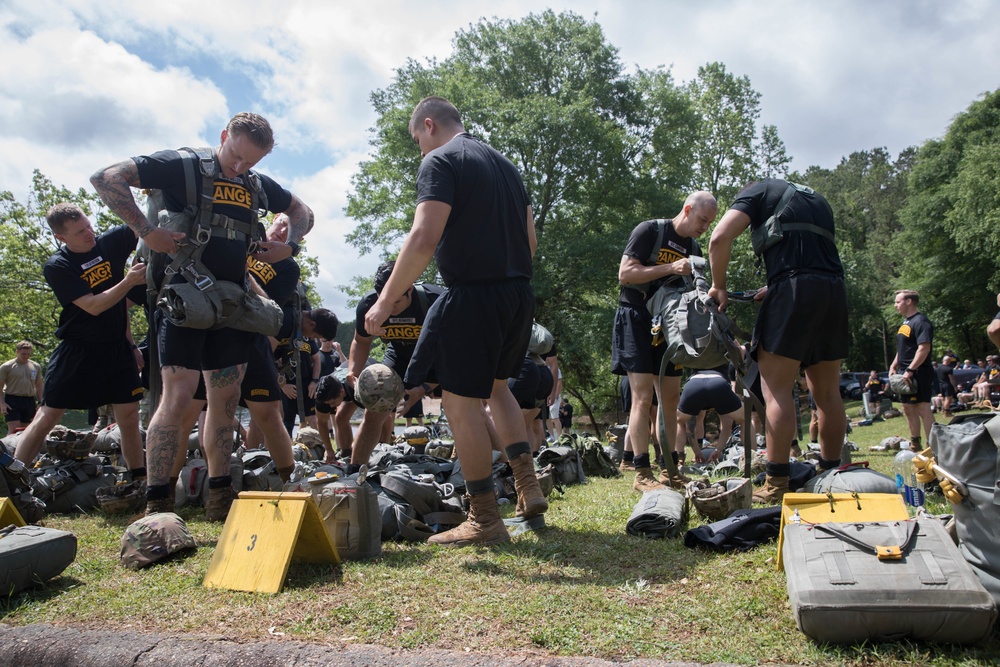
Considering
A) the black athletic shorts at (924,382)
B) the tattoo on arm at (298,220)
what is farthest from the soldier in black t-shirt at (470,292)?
the black athletic shorts at (924,382)

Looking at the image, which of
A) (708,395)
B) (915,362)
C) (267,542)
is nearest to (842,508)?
(267,542)

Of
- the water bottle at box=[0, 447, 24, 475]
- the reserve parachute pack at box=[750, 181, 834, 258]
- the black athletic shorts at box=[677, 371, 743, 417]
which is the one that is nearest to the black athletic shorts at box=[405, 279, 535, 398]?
the reserve parachute pack at box=[750, 181, 834, 258]

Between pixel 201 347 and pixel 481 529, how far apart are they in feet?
6.71

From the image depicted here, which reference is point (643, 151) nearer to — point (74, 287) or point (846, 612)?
point (74, 287)

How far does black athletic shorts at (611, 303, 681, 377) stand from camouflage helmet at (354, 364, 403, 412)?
68.7 inches

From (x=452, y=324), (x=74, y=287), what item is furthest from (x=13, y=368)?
(x=452, y=324)

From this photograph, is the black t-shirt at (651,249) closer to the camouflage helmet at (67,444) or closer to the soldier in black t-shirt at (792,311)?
the soldier in black t-shirt at (792,311)

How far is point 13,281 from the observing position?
29.8 m

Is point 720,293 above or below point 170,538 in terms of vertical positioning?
above

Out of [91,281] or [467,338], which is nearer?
[467,338]

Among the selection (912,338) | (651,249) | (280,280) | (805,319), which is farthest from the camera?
(912,338)

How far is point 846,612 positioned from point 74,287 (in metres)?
5.30

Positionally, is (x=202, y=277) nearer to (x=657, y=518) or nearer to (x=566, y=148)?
(x=657, y=518)

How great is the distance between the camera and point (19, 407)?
11.6 meters
